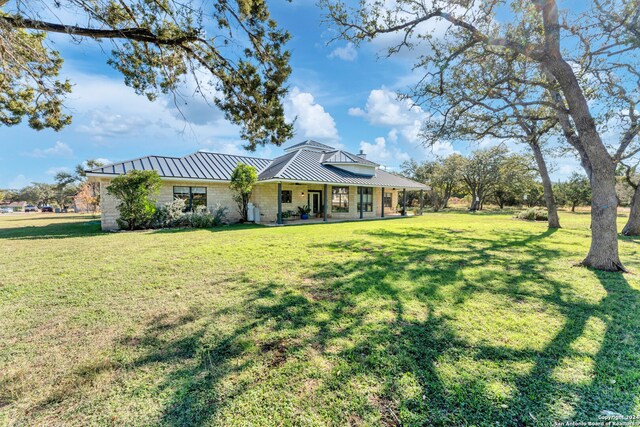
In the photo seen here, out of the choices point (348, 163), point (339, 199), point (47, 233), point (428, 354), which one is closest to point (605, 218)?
point (428, 354)

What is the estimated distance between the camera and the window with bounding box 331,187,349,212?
19.3m

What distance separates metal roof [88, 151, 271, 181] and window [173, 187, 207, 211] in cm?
92

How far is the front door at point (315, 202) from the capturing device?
19219mm

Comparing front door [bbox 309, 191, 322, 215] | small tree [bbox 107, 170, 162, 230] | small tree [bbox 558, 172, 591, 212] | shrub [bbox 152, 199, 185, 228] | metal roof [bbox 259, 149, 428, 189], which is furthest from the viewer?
small tree [bbox 558, 172, 591, 212]

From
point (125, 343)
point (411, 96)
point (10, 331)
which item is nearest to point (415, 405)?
point (125, 343)

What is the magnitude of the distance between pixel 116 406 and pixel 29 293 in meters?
4.00

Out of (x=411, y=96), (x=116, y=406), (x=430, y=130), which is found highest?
(x=411, y=96)

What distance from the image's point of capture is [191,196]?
15094 mm

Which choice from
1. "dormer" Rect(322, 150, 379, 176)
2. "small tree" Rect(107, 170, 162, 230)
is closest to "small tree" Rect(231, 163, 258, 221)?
"small tree" Rect(107, 170, 162, 230)

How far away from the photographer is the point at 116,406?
2150 mm

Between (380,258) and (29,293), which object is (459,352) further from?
(29,293)

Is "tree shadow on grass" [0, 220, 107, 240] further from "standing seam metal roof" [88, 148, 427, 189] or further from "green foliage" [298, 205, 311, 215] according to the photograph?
"green foliage" [298, 205, 311, 215]

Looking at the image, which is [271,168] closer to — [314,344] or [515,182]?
[314,344]

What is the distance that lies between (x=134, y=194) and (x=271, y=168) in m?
8.82
